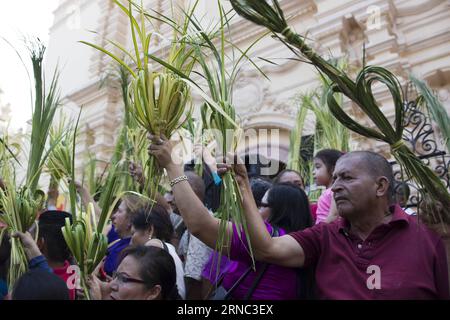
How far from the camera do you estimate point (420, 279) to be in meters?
1.50

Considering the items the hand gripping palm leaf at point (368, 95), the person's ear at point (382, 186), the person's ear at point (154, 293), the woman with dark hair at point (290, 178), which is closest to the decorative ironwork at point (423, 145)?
the woman with dark hair at point (290, 178)

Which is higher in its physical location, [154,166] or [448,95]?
[448,95]

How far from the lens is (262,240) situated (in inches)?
64.4

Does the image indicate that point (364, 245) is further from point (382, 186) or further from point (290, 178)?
point (290, 178)

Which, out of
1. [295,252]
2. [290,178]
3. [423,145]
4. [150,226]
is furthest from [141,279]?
[423,145]

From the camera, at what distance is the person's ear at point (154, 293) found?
5.84 feet

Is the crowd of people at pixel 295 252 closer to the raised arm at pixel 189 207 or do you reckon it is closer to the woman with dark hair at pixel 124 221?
the raised arm at pixel 189 207

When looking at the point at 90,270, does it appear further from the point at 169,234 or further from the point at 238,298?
the point at 169,234

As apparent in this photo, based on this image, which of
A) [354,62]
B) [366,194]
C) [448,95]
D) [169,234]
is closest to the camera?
[366,194]

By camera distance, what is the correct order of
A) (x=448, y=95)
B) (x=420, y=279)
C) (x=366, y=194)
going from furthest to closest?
(x=448, y=95) < (x=366, y=194) < (x=420, y=279)

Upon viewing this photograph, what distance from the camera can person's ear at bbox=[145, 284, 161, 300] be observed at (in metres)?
1.78

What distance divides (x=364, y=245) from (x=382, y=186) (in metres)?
0.28

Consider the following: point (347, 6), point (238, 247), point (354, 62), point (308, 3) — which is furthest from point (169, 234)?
point (308, 3)
